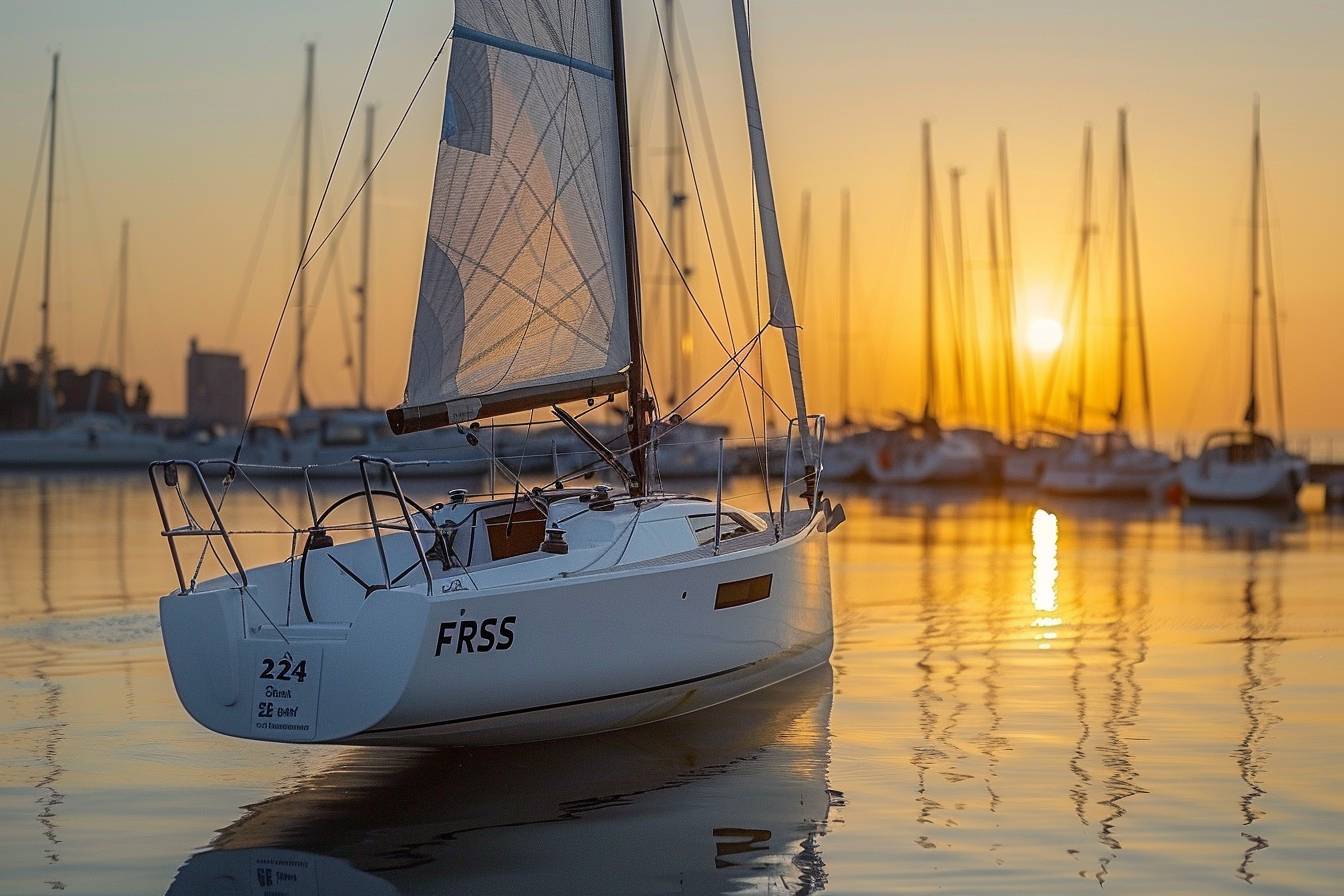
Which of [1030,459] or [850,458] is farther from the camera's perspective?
[850,458]

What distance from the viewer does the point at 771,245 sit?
53.5 ft

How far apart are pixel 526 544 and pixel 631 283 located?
2.56 m

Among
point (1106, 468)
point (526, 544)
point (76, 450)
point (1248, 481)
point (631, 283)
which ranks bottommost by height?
point (1248, 481)

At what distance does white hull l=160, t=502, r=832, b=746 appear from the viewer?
10672 mm

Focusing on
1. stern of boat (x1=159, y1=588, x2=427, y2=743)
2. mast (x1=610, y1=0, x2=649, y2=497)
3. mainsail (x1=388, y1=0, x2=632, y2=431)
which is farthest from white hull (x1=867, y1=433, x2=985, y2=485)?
stern of boat (x1=159, y1=588, x2=427, y2=743)

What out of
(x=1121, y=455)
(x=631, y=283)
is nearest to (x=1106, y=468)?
(x=1121, y=455)

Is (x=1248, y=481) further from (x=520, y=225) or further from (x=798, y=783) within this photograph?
(x=798, y=783)

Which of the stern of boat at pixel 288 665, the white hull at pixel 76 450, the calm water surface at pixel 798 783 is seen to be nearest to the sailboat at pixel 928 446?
the white hull at pixel 76 450

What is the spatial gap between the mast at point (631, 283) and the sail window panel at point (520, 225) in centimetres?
11

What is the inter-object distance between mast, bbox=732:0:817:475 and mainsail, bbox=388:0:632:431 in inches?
70.7

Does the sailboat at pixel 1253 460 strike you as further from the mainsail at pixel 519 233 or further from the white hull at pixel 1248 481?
the mainsail at pixel 519 233

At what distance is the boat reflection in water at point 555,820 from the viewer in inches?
363

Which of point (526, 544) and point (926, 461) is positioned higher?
Result: point (526, 544)

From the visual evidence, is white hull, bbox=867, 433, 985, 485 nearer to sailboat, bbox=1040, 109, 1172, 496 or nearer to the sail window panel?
sailboat, bbox=1040, 109, 1172, 496
